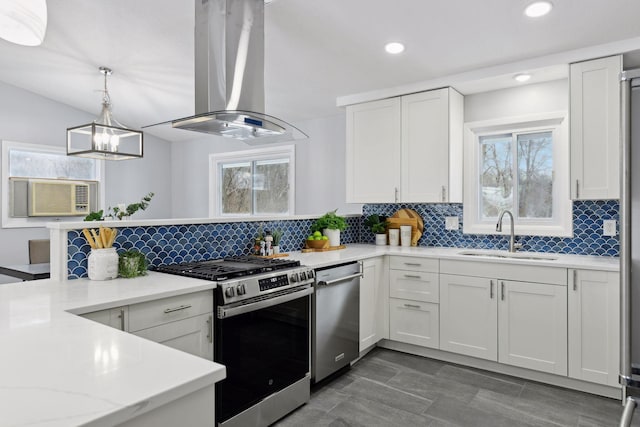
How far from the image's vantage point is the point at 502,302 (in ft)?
9.80

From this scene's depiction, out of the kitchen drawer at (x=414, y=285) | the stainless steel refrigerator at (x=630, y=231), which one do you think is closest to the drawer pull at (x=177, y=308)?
the stainless steel refrigerator at (x=630, y=231)

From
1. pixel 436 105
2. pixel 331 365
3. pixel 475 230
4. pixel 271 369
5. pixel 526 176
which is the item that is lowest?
pixel 331 365

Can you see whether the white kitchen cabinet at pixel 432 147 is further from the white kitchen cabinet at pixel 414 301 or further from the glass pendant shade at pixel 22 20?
the glass pendant shade at pixel 22 20

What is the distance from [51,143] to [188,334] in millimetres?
4809

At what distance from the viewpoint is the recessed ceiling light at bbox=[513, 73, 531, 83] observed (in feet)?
10.5

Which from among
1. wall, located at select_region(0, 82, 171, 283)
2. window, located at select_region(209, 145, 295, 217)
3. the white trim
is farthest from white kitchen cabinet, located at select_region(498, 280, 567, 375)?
the white trim

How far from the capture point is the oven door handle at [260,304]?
6.61 ft

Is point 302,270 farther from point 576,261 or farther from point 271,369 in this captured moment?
point 576,261

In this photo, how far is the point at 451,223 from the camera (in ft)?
12.6

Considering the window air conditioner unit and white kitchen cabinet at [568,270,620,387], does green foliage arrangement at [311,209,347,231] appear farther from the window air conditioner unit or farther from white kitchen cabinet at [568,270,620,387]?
the window air conditioner unit

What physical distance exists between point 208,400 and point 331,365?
80.7 inches

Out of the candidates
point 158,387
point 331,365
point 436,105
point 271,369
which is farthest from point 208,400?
point 436,105

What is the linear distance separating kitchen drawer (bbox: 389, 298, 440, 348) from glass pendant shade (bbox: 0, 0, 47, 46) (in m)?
3.06

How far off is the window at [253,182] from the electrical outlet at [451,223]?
2.01m
